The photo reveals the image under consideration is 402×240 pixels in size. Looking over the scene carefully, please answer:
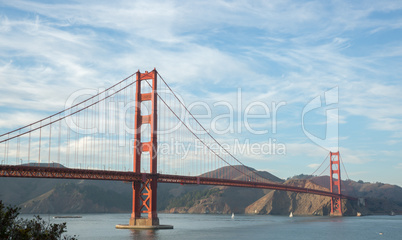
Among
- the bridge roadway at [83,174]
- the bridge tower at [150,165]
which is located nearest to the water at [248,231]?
the bridge tower at [150,165]

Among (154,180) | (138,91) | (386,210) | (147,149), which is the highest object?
(138,91)

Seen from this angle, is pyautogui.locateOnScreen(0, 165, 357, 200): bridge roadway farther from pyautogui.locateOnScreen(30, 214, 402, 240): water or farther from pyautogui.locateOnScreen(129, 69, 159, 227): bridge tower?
pyautogui.locateOnScreen(30, 214, 402, 240): water

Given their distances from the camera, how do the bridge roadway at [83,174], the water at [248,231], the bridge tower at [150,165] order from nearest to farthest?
the bridge roadway at [83,174]
the water at [248,231]
the bridge tower at [150,165]

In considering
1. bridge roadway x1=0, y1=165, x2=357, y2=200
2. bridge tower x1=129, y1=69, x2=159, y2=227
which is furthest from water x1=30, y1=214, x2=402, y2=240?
bridge roadway x1=0, y1=165, x2=357, y2=200

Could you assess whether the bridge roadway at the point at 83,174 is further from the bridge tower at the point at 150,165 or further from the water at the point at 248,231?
the water at the point at 248,231

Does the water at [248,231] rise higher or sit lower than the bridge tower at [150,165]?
lower

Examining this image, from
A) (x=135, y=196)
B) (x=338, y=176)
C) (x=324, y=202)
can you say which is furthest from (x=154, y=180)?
(x=324, y=202)

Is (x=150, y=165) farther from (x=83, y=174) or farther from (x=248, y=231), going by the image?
(x=248, y=231)

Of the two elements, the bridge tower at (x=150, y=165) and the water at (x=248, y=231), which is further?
the bridge tower at (x=150, y=165)

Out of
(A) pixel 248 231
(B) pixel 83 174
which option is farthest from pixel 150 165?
(A) pixel 248 231

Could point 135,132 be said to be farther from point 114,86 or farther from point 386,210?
point 386,210

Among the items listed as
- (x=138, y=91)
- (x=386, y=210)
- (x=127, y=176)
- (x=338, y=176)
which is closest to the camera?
(x=127, y=176)

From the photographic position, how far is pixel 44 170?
53.7 meters

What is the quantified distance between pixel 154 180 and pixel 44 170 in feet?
56.8
